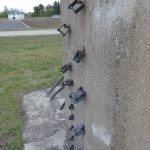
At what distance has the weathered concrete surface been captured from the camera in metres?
4.49

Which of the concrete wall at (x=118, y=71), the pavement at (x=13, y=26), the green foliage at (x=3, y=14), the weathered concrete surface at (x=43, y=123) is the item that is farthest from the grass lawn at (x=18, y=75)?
the green foliage at (x=3, y=14)

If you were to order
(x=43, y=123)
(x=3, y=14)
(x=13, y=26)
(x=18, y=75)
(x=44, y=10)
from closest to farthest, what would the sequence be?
(x=43, y=123) < (x=18, y=75) < (x=13, y=26) < (x=44, y=10) < (x=3, y=14)

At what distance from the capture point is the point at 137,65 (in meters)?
2.28

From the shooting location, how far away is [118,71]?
2.32 m

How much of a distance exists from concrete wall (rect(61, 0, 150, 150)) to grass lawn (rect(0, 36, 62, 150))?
2116 millimetres

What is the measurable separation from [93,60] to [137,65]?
1.63 feet

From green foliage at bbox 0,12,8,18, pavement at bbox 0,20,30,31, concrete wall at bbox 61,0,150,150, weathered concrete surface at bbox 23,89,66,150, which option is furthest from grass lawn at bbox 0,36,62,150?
green foliage at bbox 0,12,8,18

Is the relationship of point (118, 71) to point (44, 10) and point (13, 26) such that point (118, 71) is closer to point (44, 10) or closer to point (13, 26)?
point (13, 26)

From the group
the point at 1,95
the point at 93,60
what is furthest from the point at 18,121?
the point at 93,60

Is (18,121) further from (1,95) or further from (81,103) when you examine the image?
(81,103)

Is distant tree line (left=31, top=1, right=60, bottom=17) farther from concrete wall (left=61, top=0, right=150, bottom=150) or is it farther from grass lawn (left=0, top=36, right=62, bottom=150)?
concrete wall (left=61, top=0, right=150, bottom=150)

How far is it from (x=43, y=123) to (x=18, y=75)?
3.78 m

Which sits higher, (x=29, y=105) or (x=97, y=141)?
(x=97, y=141)

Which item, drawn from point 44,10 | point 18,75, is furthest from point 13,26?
point 44,10
